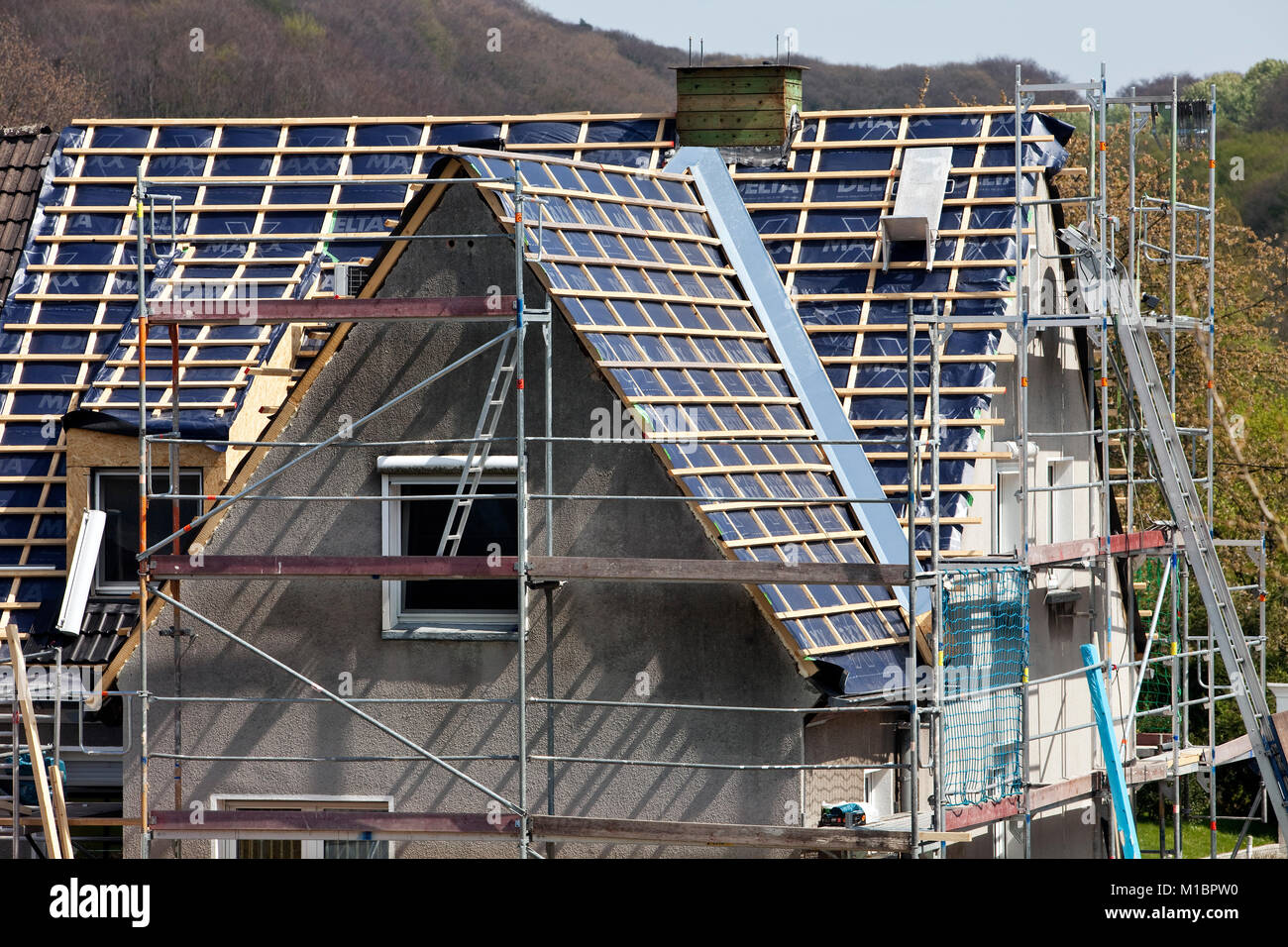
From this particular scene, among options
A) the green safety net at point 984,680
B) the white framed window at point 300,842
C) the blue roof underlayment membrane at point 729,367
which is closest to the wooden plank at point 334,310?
the blue roof underlayment membrane at point 729,367

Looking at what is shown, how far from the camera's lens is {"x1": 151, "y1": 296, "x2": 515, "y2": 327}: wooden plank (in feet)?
36.8

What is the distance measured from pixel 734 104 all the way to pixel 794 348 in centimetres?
296

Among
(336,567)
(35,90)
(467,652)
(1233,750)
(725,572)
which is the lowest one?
(1233,750)

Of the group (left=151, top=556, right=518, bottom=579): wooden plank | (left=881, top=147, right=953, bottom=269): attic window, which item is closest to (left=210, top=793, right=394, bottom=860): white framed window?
(left=151, top=556, right=518, bottom=579): wooden plank

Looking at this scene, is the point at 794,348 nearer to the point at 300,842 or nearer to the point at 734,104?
the point at 734,104

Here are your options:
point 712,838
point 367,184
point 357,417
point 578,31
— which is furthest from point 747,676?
point 578,31

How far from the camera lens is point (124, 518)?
13.6 meters

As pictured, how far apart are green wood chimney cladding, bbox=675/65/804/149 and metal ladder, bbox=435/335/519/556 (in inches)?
175

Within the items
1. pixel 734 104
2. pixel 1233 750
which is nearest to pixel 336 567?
pixel 734 104

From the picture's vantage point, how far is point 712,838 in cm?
1085

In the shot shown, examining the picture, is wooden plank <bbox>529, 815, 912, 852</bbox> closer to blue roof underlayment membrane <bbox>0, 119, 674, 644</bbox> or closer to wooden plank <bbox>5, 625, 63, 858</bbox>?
wooden plank <bbox>5, 625, 63, 858</bbox>

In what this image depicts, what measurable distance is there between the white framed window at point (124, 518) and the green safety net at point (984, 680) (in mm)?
5890
